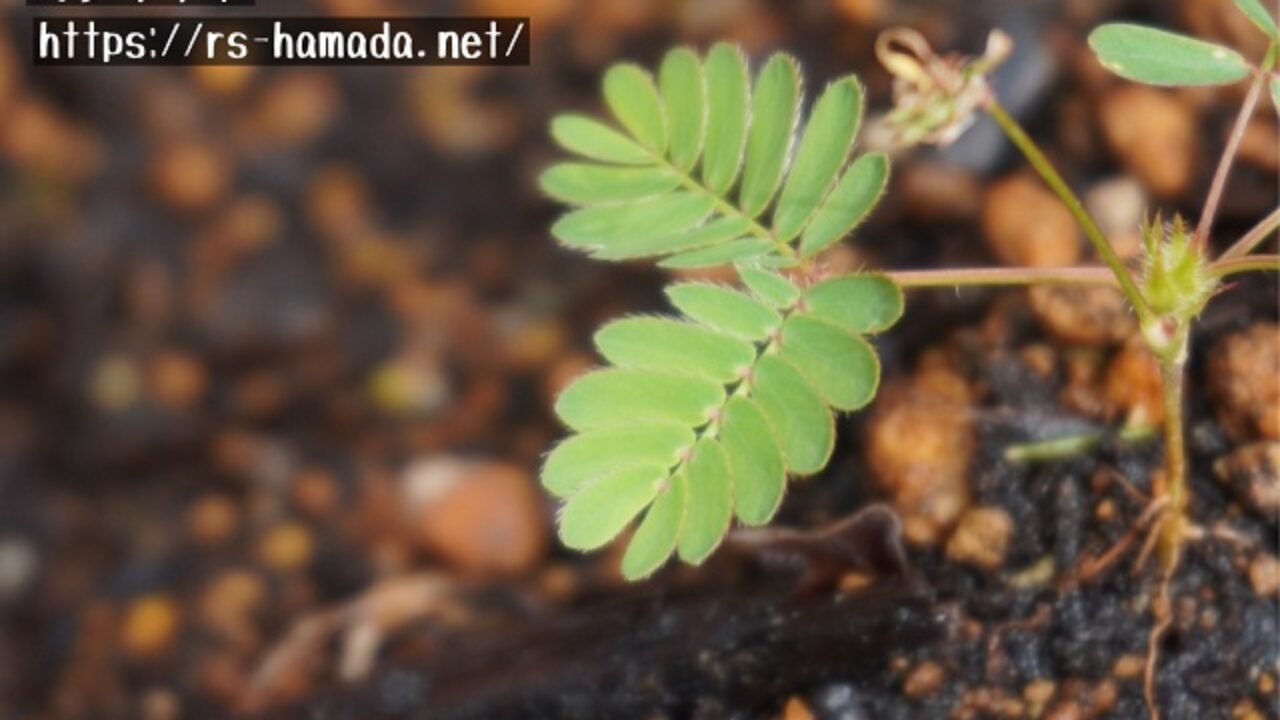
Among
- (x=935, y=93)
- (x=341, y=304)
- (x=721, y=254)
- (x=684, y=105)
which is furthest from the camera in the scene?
(x=341, y=304)

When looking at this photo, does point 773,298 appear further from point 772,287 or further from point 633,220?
point 633,220

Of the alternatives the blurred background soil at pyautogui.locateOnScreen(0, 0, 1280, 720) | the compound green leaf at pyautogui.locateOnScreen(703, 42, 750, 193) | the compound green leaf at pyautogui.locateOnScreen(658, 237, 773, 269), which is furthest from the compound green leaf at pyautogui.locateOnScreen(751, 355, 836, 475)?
the blurred background soil at pyautogui.locateOnScreen(0, 0, 1280, 720)

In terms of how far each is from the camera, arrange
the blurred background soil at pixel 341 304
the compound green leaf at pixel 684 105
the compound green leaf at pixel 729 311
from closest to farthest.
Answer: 1. the compound green leaf at pixel 729 311
2. the compound green leaf at pixel 684 105
3. the blurred background soil at pixel 341 304

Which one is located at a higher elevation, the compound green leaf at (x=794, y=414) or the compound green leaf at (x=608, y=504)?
the compound green leaf at (x=794, y=414)

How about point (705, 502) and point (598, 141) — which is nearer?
point (705, 502)

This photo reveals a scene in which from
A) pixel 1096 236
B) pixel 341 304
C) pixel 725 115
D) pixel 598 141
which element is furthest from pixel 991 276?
pixel 341 304

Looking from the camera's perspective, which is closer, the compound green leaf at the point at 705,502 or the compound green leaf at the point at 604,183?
the compound green leaf at the point at 705,502

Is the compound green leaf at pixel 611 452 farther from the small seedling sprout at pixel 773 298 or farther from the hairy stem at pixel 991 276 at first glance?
the hairy stem at pixel 991 276

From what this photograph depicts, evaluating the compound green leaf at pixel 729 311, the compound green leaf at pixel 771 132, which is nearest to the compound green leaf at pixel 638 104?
the compound green leaf at pixel 771 132
